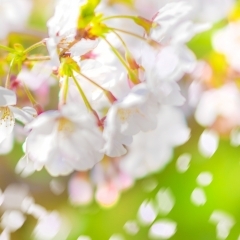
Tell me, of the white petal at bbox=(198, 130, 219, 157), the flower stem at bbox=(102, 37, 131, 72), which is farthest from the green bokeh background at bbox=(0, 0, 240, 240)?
the flower stem at bbox=(102, 37, 131, 72)

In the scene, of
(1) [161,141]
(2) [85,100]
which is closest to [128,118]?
(2) [85,100]

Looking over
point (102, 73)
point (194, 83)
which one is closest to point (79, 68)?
point (102, 73)

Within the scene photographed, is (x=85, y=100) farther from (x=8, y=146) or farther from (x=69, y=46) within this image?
(x=8, y=146)

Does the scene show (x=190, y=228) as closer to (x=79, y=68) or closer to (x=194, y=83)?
(x=194, y=83)

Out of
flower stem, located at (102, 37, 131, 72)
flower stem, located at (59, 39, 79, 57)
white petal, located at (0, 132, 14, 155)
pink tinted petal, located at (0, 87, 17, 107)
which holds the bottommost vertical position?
white petal, located at (0, 132, 14, 155)

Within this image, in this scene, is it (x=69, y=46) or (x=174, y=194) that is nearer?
(x=69, y=46)

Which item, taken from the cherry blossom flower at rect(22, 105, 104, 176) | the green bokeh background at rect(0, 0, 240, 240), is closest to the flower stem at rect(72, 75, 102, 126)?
the cherry blossom flower at rect(22, 105, 104, 176)

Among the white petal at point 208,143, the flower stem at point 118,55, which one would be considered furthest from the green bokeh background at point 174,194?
the flower stem at point 118,55

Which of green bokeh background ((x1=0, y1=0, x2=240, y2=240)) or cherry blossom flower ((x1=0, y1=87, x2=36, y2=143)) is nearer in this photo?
cherry blossom flower ((x1=0, y1=87, x2=36, y2=143))

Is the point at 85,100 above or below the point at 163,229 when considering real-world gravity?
above

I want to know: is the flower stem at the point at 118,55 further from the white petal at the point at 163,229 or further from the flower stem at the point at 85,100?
the white petal at the point at 163,229

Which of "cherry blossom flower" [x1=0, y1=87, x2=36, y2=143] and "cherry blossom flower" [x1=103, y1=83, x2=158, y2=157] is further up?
"cherry blossom flower" [x1=0, y1=87, x2=36, y2=143]

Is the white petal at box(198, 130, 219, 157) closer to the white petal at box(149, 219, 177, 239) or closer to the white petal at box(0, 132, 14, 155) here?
the white petal at box(149, 219, 177, 239)
